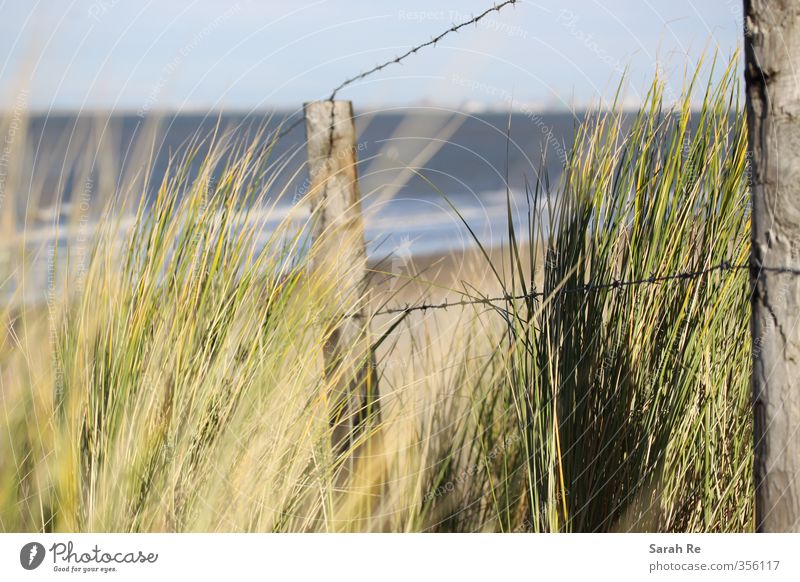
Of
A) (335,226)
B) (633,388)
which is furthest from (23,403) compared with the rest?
(633,388)

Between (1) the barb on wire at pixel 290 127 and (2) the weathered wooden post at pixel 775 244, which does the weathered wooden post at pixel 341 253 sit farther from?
(2) the weathered wooden post at pixel 775 244

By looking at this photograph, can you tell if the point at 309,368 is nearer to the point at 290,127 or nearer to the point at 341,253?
the point at 341,253

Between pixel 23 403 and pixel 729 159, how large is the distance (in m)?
1.89

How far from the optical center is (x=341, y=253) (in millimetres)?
1897

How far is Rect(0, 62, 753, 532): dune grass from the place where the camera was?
169 centimetres

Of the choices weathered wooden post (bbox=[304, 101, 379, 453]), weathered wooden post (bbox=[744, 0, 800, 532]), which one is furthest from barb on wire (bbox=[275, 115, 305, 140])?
weathered wooden post (bbox=[744, 0, 800, 532])

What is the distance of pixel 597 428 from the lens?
175 centimetres

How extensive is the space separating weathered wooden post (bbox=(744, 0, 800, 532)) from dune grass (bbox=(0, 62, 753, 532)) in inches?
11.5

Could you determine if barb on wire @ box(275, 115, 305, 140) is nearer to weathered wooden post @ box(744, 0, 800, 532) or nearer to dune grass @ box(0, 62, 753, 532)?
dune grass @ box(0, 62, 753, 532)

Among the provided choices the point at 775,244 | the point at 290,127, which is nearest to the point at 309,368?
the point at 290,127

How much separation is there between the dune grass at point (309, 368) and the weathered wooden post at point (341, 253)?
0.12 ft

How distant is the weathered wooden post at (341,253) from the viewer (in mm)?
1881

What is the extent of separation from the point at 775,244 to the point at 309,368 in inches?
41.8
